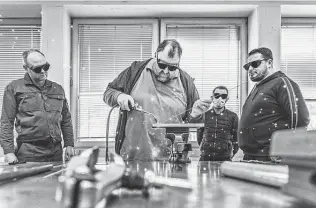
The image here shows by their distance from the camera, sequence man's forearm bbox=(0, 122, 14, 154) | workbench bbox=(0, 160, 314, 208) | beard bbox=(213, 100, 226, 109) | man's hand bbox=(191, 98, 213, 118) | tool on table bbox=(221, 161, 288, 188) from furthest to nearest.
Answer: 1. beard bbox=(213, 100, 226, 109)
2. man's forearm bbox=(0, 122, 14, 154)
3. man's hand bbox=(191, 98, 213, 118)
4. tool on table bbox=(221, 161, 288, 188)
5. workbench bbox=(0, 160, 314, 208)

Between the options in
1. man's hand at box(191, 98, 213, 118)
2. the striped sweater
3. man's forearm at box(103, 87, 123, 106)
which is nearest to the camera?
man's hand at box(191, 98, 213, 118)

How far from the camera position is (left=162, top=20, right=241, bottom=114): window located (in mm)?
4816

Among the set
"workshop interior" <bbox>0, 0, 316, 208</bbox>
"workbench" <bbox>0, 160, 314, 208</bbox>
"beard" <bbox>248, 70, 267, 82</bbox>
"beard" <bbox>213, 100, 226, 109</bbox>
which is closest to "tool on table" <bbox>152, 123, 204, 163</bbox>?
"workshop interior" <bbox>0, 0, 316, 208</bbox>

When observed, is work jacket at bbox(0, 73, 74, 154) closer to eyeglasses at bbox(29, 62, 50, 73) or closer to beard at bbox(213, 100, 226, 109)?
eyeglasses at bbox(29, 62, 50, 73)

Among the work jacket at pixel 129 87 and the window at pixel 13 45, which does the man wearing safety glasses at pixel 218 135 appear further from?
the window at pixel 13 45

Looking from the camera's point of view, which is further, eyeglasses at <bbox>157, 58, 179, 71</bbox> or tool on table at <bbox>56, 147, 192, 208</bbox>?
eyeglasses at <bbox>157, 58, 179, 71</bbox>

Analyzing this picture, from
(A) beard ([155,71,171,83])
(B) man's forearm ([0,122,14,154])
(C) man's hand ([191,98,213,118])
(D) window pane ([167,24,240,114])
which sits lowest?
(B) man's forearm ([0,122,14,154])

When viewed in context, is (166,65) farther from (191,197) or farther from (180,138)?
(191,197)

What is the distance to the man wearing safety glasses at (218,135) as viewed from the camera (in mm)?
3402

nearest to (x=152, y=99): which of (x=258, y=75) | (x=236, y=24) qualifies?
(x=258, y=75)

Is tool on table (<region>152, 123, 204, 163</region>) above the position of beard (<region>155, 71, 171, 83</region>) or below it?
below

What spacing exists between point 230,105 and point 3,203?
430 cm

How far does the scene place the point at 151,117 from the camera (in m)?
2.36

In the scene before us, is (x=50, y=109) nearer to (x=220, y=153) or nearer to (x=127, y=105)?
(x=127, y=105)
